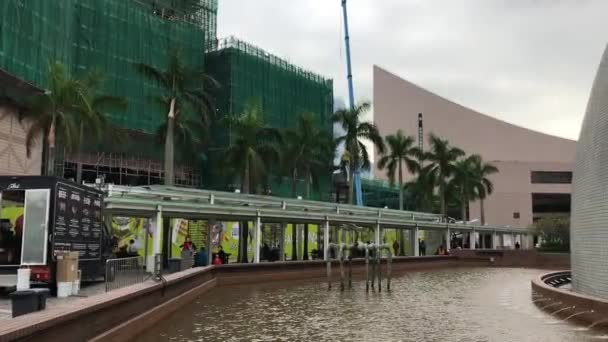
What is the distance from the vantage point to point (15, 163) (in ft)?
133

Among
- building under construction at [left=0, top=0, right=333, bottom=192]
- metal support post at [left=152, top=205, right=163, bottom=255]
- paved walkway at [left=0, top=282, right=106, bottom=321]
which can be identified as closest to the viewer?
paved walkway at [left=0, top=282, right=106, bottom=321]

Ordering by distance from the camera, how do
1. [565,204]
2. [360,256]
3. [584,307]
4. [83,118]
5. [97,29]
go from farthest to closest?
[565,204] < [97,29] < [360,256] < [83,118] < [584,307]

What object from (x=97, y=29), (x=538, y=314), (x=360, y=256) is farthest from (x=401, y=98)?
(x=538, y=314)

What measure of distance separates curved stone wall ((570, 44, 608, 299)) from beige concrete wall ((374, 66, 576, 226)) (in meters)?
79.0

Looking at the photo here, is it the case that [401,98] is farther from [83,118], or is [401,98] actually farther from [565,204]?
[83,118]

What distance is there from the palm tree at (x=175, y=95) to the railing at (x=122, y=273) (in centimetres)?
1635

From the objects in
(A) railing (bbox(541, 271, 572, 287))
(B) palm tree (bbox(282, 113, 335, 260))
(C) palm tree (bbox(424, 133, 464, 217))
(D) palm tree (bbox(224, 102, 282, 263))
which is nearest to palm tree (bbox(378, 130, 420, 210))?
(C) palm tree (bbox(424, 133, 464, 217))

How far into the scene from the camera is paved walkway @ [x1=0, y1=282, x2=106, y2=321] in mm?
11336

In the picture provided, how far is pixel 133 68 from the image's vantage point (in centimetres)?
5159

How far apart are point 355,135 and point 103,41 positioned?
21.7 m

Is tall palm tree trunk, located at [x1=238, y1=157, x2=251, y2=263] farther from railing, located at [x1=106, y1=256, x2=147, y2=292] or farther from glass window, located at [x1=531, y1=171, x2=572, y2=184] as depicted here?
glass window, located at [x1=531, y1=171, x2=572, y2=184]

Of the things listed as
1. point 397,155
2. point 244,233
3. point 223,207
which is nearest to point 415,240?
point 397,155

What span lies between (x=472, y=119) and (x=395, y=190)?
3065 centimetres

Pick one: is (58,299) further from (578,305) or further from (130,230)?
(130,230)
